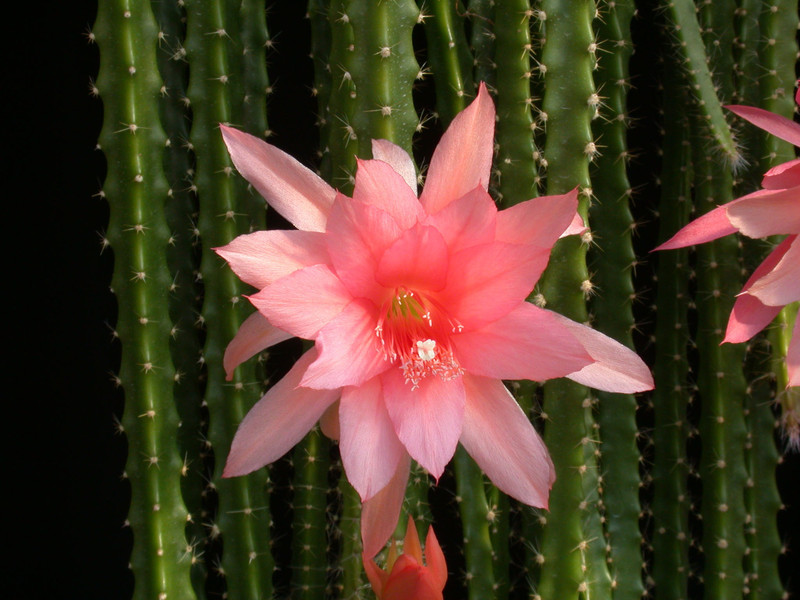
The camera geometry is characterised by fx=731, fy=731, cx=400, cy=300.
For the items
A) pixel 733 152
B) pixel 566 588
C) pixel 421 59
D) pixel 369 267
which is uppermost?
pixel 421 59

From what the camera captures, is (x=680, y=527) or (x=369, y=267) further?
(x=680, y=527)

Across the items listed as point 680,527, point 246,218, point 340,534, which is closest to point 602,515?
point 680,527

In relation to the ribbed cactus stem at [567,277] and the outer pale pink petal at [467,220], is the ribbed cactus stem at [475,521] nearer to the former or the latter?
the ribbed cactus stem at [567,277]

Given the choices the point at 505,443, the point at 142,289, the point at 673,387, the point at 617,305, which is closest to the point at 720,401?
the point at 673,387

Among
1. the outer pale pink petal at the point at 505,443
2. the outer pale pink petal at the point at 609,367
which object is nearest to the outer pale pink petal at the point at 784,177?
the outer pale pink petal at the point at 609,367

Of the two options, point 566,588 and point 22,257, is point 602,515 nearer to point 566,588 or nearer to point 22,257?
point 566,588

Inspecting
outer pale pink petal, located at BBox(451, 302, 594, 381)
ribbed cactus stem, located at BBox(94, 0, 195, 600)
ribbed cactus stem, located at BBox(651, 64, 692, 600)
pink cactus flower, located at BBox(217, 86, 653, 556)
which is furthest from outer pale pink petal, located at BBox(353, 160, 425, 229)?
ribbed cactus stem, located at BBox(651, 64, 692, 600)

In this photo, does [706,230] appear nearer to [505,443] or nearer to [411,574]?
[505,443]
